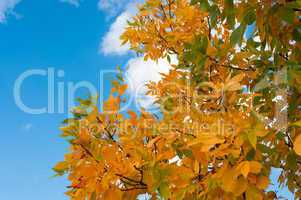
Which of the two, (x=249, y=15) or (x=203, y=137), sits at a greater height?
(x=249, y=15)

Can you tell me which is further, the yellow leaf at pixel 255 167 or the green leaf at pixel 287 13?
the green leaf at pixel 287 13

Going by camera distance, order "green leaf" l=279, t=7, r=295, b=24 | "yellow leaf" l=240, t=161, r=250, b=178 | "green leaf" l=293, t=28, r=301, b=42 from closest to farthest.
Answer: "yellow leaf" l=240, t=161, r=250, b=178, "green leaf" l=279, t=7, r=295, b=24, "green leaf" l=293, t=28, r=301, b=42

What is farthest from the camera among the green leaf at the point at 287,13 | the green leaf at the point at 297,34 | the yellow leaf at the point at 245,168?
the green leaf at the point at 297,34

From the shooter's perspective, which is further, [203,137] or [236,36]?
[236,36]

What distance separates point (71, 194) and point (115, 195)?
1.37 feet

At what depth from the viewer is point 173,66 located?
13.6 feet

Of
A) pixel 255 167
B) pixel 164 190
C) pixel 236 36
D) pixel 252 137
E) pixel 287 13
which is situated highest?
pixel 287 13

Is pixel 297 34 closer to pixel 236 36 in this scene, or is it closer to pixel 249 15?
pixel 249 15

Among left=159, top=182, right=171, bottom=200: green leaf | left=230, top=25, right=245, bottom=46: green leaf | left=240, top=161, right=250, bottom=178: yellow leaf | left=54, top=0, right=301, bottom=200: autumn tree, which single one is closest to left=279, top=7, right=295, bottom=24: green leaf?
left=54, top=0, right=301, bottom=200: autumn tree

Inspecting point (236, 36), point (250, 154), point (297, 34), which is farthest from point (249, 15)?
point (250, 154)

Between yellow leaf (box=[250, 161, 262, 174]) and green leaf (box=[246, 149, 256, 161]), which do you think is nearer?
yellow leaf (box=[250, 161, 262, 174])

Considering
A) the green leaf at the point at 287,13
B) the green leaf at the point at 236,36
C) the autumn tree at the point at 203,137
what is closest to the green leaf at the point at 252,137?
the autumn tree at the point at 203,137

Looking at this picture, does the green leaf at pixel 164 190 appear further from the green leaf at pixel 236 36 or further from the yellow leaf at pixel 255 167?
the green leaf at pixel 236 36

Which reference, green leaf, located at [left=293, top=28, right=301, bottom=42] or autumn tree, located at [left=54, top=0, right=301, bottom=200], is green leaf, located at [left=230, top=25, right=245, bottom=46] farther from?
green leaf, located at [left=293, top=28, right=301, bottom=42]
